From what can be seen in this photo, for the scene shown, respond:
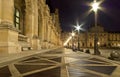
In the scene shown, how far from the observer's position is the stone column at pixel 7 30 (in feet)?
52.1

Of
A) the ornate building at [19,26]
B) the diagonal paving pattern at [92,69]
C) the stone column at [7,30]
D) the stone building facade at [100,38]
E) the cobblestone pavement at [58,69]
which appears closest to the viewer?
the cobblestone pavement at [58,69]

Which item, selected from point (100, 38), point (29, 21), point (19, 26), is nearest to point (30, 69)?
point (29, 21)

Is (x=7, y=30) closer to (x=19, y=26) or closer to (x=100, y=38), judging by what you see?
(x=19, y=26)

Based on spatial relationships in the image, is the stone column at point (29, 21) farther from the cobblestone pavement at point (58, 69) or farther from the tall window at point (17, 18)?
the cobblestone pavement at point (58, 69)

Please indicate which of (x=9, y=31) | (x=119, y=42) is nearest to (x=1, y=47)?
(x=9, y=31)

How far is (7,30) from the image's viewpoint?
1612cm

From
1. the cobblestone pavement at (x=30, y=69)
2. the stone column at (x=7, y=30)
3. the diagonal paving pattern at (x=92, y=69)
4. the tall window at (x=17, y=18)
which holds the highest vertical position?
the tall window at (x=17, y=18)

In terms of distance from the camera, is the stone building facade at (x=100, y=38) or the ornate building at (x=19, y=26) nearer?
the ornate building at (x=19, y=26)

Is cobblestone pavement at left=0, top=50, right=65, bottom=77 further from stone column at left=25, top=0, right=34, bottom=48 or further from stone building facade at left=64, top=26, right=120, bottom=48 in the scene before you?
stone building facade at left=64, top=26, right=120, bottom=48

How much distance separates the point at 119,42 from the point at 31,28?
557ft

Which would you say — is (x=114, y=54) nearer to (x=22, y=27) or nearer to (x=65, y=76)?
(x=65, y=76)

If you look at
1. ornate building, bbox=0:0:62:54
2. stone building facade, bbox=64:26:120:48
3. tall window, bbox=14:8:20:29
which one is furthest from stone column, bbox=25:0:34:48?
stone building facade, bbox=64:26:120:48

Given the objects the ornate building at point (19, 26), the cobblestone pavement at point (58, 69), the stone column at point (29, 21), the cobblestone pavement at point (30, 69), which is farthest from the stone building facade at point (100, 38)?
the cobblestone pavement at point (30, 69)

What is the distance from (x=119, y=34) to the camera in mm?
193875
